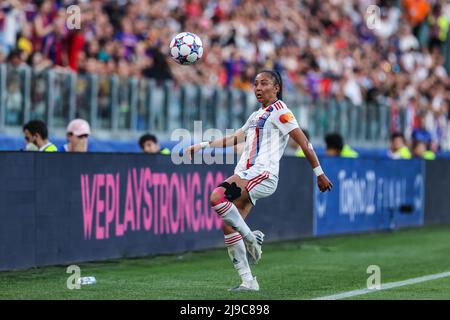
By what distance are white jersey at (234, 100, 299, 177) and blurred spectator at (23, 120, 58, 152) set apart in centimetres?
444

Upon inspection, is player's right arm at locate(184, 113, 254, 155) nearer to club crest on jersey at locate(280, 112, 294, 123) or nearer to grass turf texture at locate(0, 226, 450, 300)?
club crest on jersey at locate(280, 112, 294, 123)

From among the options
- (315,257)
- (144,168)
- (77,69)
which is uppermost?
(77,69)

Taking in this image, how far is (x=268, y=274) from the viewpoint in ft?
44.2

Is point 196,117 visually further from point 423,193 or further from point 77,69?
point 423,193

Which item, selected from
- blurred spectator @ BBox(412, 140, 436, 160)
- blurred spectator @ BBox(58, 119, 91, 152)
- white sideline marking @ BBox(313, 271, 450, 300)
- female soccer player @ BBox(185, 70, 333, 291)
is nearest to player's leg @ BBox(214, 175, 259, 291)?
female soccer player @ BBox(185, 70, 333, 291)

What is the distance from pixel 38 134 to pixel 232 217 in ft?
15.9

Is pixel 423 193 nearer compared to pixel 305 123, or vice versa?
pixel 423 193

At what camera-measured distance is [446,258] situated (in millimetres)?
16031

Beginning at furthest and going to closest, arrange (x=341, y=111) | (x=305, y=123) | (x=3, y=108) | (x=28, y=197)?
(x=341, y=111)
(x=305, y=123)
(x=3, y=108)
(x=28, y=197)

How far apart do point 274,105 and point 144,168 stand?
4694mm

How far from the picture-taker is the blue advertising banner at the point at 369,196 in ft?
67.4

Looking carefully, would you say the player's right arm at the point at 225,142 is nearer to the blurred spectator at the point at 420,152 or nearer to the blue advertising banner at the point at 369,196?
the blue advertising banner at the point at 369,196

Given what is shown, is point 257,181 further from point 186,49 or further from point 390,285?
point 186,49
